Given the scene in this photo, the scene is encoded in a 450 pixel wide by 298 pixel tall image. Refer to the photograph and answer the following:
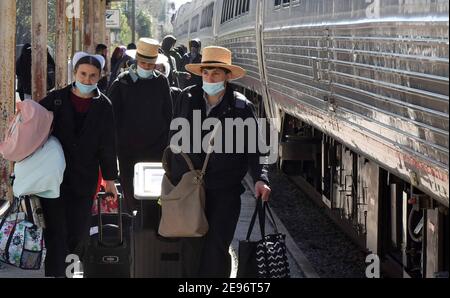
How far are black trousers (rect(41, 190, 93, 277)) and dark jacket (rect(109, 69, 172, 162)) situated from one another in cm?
140

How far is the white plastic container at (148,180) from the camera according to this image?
6.85 metres

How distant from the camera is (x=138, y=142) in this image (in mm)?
8648

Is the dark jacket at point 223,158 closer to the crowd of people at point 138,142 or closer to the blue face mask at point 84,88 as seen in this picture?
the crowd of people at point 138,142

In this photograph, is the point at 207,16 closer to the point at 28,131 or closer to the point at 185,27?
the point at 185,27

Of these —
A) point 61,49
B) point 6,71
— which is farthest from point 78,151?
point 61,49

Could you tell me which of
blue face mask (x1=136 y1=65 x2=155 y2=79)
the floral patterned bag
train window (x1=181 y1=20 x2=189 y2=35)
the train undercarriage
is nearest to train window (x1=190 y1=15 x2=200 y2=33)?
train window (x1=181 y1=20 x2=189 y2=35)

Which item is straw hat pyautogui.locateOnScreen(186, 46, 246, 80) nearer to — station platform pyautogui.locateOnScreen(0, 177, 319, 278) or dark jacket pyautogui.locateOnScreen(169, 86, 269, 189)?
dark jacket pyautogui.locateOnScreen(169, 86, 269, 189)

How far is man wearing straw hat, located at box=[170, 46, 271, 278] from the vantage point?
21.2 feet

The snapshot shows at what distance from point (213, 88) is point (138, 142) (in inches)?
89.0

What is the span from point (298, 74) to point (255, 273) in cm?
441

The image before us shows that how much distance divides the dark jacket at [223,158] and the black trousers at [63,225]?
93 cm
